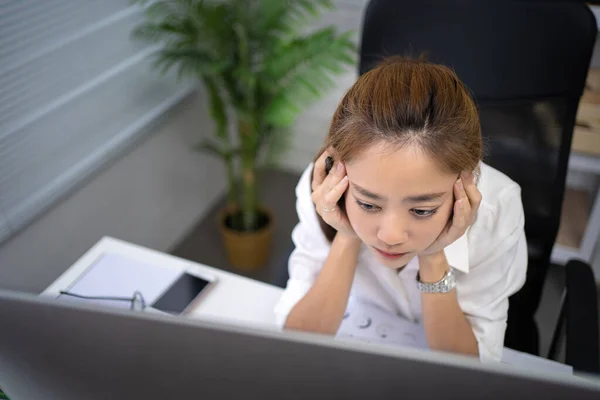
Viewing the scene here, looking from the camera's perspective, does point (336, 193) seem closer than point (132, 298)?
Yes

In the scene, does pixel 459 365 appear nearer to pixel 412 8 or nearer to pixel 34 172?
pixel 412 8

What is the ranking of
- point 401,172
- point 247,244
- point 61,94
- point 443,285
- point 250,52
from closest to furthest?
point 401,172, point 443,285, point 61,94, point 250,52, point 247,244

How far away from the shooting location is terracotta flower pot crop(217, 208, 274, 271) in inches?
85.3

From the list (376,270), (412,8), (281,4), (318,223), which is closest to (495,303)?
(376,270)

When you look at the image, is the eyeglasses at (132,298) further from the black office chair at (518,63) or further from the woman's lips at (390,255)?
the black office chair at (518,63)

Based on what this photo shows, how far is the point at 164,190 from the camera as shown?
7.30 feet

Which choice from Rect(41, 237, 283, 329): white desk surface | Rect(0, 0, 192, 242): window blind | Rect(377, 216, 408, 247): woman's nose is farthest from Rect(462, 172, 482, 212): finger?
Rect(0, 0, 192, 242): window blind

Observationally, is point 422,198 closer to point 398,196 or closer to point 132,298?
point 398,196

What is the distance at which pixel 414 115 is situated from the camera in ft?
2.51

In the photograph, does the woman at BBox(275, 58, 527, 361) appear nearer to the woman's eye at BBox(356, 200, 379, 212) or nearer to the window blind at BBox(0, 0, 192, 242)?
the woman's eye at BBox(356, 200, 379, 212)

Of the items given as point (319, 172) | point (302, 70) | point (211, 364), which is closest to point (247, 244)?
point (302, 70)

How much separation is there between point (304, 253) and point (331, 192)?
1.12 feet

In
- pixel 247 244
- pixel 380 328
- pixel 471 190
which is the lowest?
pixel 247 244

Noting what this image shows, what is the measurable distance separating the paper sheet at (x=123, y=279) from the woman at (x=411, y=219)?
28 cm
